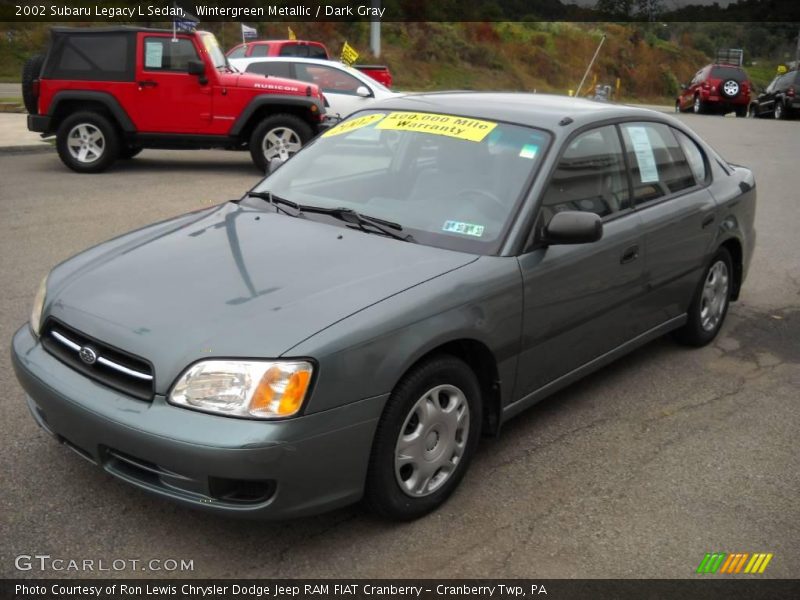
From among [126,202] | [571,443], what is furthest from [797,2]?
[571,443]

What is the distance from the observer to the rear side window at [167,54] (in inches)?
425

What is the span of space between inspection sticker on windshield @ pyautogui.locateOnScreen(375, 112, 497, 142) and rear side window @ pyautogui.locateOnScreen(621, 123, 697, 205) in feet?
2.94

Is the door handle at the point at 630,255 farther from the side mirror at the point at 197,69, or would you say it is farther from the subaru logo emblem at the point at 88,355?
the side mirror at the point at 197,69

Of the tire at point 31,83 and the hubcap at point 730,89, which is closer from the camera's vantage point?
the tire at point 31,83

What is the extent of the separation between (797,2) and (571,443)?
46.1 m

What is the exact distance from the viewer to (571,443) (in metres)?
3.94

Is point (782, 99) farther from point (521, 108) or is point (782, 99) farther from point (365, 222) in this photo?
point (365, 222)

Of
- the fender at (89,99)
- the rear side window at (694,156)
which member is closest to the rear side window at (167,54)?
the fender at (89,99)

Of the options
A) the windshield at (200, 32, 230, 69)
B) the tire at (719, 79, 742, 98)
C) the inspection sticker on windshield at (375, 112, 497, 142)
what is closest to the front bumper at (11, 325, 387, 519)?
the inspection sticker on windshield at (375, 112, 497, 142)

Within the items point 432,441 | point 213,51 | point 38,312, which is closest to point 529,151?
point 432,441

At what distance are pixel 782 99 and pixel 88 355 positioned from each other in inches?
1033

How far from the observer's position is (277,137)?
11.3m

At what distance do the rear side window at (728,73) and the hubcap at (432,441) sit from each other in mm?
27006
